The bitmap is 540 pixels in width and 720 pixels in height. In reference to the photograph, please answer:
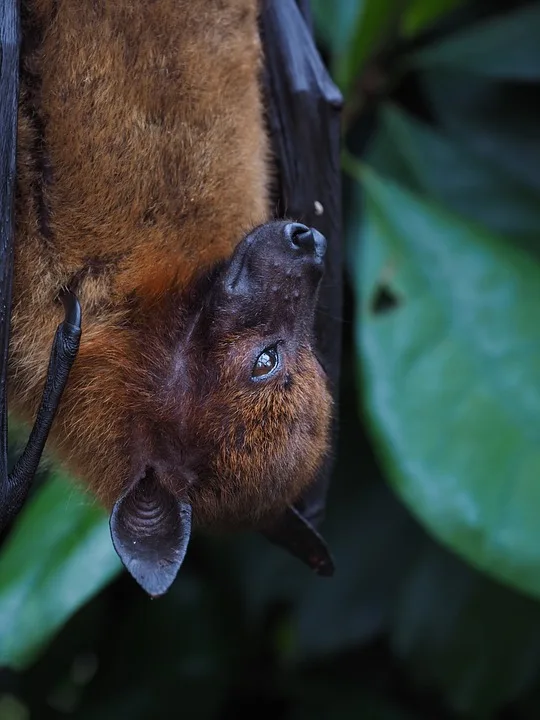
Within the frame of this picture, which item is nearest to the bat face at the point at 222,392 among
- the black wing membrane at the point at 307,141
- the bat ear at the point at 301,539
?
the bat ear at the point at 301,539

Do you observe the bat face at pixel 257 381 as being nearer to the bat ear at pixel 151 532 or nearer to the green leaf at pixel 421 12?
the bat ear at pixel 151 532

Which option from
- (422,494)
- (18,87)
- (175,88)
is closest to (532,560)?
(422,494)

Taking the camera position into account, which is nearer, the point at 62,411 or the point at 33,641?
the point at 62,411

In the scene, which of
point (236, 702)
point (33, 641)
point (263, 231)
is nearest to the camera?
A: point (263, 231)

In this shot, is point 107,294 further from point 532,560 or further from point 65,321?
point 532,560

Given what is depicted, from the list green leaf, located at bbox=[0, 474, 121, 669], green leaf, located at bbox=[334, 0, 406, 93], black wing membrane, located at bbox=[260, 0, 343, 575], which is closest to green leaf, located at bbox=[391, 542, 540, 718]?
black wing membrane, located at bbox=[260, 0, 343, 575]

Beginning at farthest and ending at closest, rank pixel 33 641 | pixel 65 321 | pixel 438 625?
1. pixel 438 625
2. pixel 33 641
3. pixel 65 321
